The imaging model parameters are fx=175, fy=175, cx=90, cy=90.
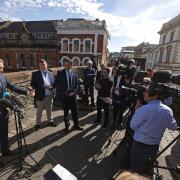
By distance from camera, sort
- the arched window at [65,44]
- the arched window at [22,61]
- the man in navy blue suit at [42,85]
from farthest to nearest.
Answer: the arched window at [22,61]
the arched window at [65,44]
the man in navy blue suit at [42,85]

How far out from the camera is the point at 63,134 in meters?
4.75

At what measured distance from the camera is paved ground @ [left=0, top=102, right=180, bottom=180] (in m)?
3.35

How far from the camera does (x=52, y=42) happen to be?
30688 mm

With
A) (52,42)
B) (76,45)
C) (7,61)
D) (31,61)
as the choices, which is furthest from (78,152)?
(7,61)

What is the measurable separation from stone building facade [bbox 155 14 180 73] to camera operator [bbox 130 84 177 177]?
2858 centimetres

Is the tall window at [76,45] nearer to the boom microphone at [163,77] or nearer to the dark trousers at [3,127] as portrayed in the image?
the boom microphone at [163,77]

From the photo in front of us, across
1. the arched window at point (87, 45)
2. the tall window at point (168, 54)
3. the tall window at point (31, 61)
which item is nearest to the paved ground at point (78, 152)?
the arched window at point (87, 45)

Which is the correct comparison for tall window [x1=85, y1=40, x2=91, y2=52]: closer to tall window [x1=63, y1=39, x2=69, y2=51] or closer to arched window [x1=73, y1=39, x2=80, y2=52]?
arched window [x1=73, y1=39, x2=80, y2=52]

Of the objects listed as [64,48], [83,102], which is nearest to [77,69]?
[83,102]

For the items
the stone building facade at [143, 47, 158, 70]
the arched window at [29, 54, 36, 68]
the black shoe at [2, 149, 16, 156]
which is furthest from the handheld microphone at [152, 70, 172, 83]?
the stone building facade at [143, 47, 158, 70]

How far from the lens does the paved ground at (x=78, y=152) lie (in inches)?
132

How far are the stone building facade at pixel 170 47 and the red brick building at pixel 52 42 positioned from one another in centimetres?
1179

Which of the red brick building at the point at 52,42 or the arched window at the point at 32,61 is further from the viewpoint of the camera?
the arched window at the point at 32,61

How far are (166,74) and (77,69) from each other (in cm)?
568
